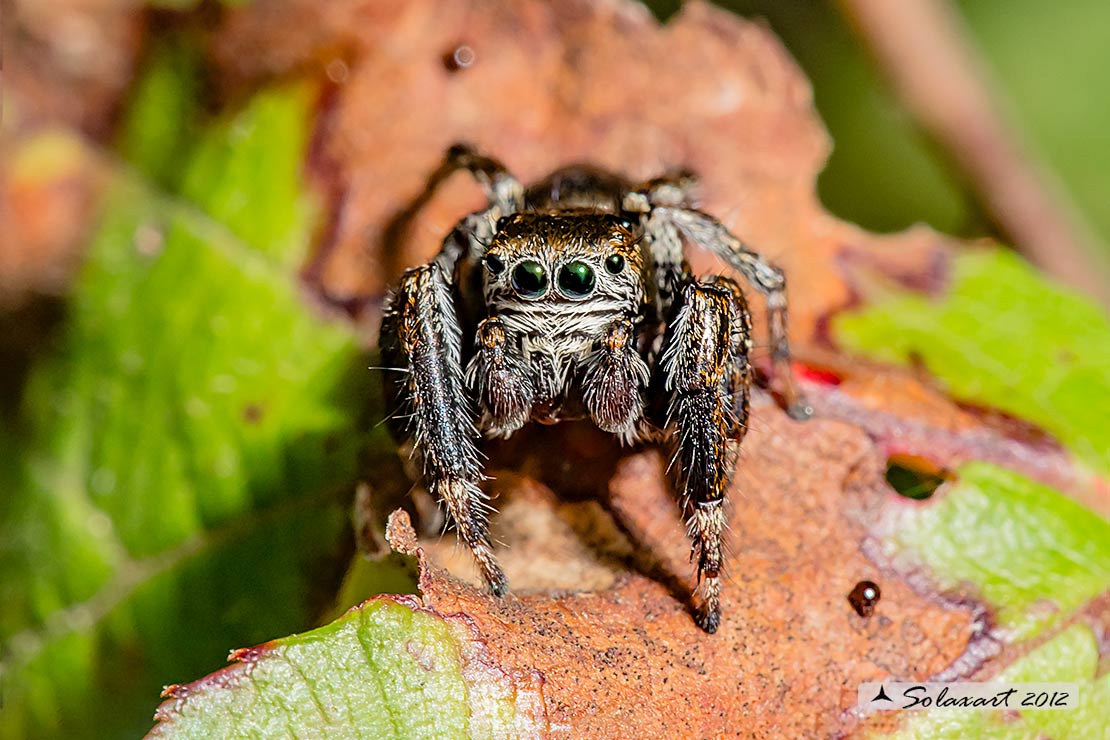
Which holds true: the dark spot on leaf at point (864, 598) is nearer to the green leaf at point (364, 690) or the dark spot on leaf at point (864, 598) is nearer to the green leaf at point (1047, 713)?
the green leaf at point (1047, 713)

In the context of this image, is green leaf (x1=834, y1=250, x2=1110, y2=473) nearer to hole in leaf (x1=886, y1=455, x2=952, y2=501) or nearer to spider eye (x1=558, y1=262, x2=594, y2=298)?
hole in leaf (x1=886, y1=455, x2=952, y2=501)

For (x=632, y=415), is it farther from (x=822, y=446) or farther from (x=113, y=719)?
(x=113, y=719)

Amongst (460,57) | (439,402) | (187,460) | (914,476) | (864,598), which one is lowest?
(187,460)

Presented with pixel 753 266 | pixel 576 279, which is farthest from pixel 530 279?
pixel 753 266

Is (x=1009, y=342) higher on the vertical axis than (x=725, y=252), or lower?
lower

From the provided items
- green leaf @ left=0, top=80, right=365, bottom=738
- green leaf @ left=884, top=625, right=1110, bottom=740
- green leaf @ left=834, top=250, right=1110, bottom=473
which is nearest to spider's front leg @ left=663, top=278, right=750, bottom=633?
green leaf @ left=884, top=625, right=1110, bottom=740

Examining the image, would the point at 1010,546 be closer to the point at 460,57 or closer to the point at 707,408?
the point at 707,408

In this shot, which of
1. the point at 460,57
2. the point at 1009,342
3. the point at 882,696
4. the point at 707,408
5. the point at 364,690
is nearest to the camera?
the point at 364,690
